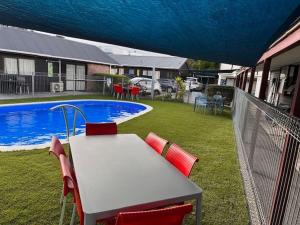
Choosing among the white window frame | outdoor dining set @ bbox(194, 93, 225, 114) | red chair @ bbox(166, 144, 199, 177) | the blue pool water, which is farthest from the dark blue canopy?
the white window frame

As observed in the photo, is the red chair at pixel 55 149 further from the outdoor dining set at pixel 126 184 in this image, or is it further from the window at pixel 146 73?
the window at pixel 146 73

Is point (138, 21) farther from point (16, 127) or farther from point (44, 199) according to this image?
point (16, 127)

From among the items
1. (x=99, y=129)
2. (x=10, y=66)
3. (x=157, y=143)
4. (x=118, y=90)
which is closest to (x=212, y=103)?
(x=118, y=90)

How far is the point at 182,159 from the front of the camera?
113 inches

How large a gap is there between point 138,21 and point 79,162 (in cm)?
160

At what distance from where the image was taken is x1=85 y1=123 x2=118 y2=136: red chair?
395cm

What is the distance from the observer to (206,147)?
6484 millimetres

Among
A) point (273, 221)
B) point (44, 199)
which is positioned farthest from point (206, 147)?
point (44, 199)

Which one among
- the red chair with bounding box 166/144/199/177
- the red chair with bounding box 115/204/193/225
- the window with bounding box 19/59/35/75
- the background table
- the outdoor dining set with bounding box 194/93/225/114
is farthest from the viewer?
the window with bounding box 19/59/35/75

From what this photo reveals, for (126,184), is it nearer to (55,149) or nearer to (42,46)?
(55,149)

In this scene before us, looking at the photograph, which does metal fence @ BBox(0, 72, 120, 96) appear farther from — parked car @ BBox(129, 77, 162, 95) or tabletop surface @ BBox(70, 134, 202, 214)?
tabletop surface @ BBox(70, 134, 202, 214)

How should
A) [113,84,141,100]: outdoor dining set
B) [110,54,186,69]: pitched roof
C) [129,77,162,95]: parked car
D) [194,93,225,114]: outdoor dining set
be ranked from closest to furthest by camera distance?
[194,93,225,114]: outdoor dining set
[113,84,141,100]: outdoor dining set
[129,77,162,95]: parked car
[110,54,186,69]: pitched roof

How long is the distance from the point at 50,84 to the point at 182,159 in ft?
54.4

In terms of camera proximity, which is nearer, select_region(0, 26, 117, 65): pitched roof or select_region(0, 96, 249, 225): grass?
select_region(0, 96, 249, 225): grass
